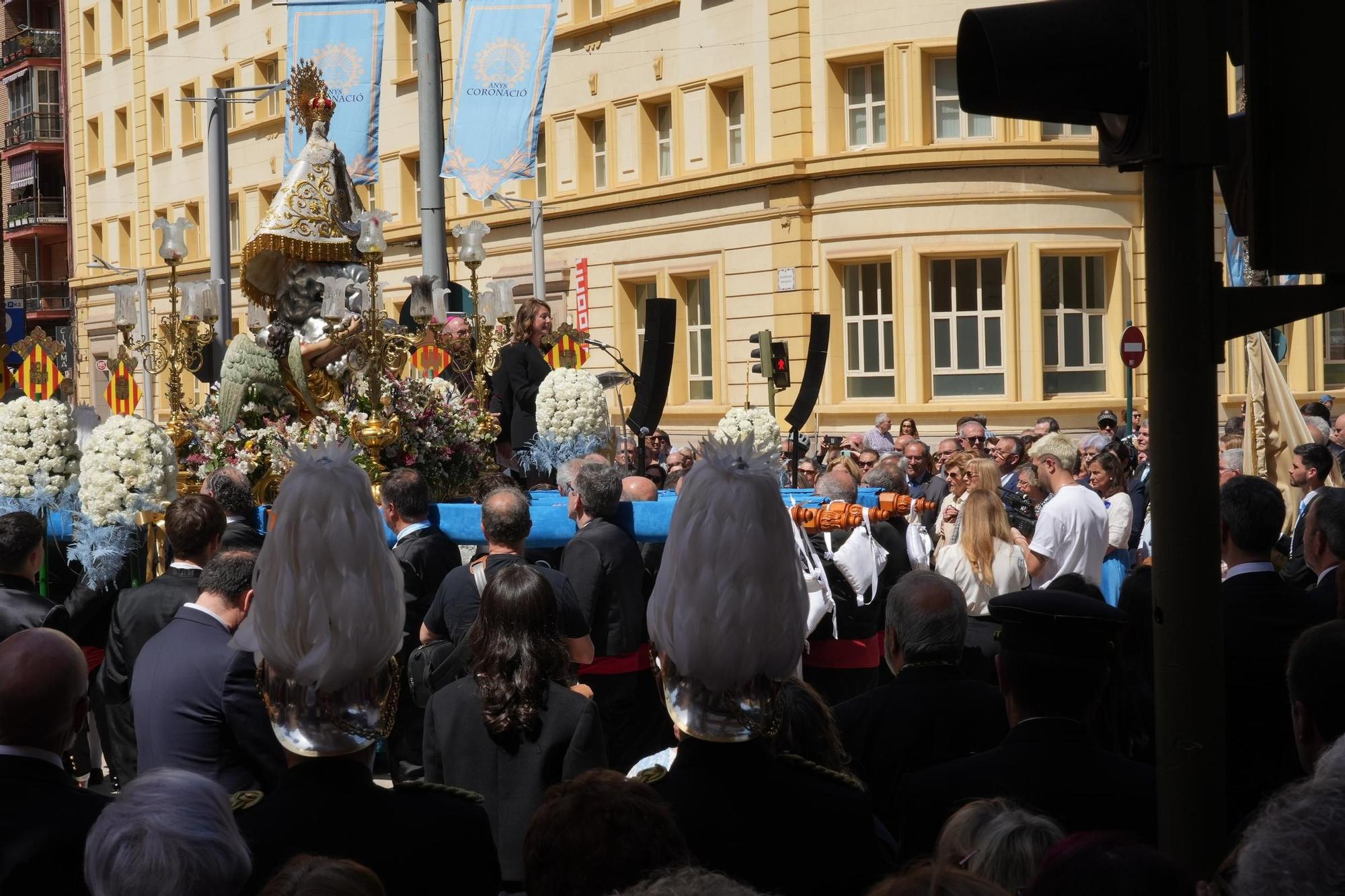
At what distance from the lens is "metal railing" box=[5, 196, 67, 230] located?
55438mm

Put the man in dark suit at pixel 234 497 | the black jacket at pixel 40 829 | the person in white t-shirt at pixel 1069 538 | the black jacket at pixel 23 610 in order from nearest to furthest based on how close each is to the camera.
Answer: the black jacket at pixel 40 829, the black jacket at pixel 23 610, the man in dark suit at pixel 234 497, the person in white t-shirt at pixel 1069 538

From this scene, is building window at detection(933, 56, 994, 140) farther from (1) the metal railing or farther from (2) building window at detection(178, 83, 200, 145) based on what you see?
(1) the metal railing

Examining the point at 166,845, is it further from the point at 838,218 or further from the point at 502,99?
the point at 838,218

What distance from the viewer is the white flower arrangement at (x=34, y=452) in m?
8.07

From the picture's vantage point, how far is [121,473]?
7422mm

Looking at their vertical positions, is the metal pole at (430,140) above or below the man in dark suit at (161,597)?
above

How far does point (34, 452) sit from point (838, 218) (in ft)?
61.9

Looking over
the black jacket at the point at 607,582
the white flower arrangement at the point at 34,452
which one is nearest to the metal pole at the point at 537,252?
the white flower arrangement at the point at 34,452

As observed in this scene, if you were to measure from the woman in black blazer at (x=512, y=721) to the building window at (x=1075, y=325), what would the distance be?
21.7 m

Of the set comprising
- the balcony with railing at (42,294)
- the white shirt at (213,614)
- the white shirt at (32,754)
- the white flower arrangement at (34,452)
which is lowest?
the white shirt at (32,754)

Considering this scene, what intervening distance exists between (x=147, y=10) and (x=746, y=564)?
42708 mm

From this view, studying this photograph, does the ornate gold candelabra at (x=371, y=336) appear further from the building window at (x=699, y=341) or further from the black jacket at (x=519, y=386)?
the building window at (x=699, y=341)

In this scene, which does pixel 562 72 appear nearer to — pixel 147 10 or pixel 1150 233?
pixel 147 10

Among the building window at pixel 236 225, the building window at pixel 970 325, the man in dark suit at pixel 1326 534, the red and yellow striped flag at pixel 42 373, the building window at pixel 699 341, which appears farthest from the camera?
the building window at pixel 236 225
